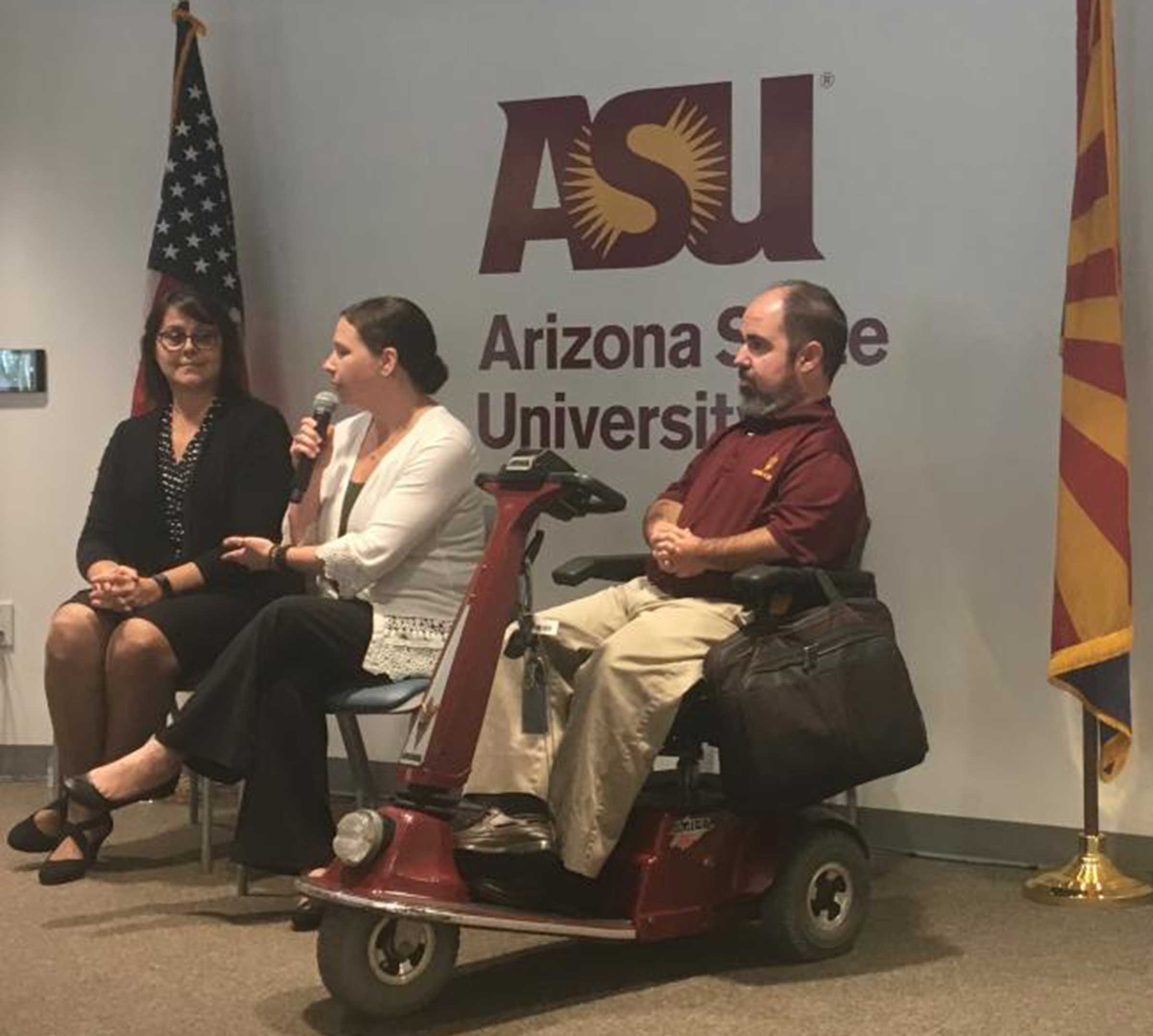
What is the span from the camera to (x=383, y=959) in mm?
2721

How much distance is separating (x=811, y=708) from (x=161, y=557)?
1.79 metres

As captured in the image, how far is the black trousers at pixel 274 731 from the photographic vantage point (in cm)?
332

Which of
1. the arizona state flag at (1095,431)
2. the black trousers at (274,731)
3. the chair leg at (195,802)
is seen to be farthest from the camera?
the chair leg at (195,802)

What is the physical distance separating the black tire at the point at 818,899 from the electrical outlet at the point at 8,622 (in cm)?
271

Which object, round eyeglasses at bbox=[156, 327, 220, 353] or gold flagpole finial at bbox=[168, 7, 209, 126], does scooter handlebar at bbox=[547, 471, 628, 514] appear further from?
gold flagpole finial at bbox=[168, 7, 209, 126]

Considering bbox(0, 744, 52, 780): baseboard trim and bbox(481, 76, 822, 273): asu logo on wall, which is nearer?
bbox(481, 76, 822, 273): asu logo on wall

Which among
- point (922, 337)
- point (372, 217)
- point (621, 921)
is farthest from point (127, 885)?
point (922, 337)

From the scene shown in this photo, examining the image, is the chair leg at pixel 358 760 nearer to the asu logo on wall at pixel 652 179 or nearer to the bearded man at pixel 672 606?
the bearded man at pixel 672 606

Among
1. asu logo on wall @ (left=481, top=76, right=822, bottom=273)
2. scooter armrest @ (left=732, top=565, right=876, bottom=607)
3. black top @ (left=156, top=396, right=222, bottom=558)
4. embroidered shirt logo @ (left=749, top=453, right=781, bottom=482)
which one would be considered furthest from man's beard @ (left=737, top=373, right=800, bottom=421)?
black top @ (left=156, top=396, right=222, bottom=558)

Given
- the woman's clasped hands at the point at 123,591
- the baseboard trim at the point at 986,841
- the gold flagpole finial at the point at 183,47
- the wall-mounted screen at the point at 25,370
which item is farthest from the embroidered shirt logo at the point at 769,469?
the wall-mounted screen at the point at 25,370

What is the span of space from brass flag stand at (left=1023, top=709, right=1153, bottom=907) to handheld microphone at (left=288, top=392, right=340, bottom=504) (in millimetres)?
1716

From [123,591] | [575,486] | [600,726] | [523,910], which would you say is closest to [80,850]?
[123,591]

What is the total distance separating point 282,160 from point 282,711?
1.84 m

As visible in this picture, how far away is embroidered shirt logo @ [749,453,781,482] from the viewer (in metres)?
3.21
